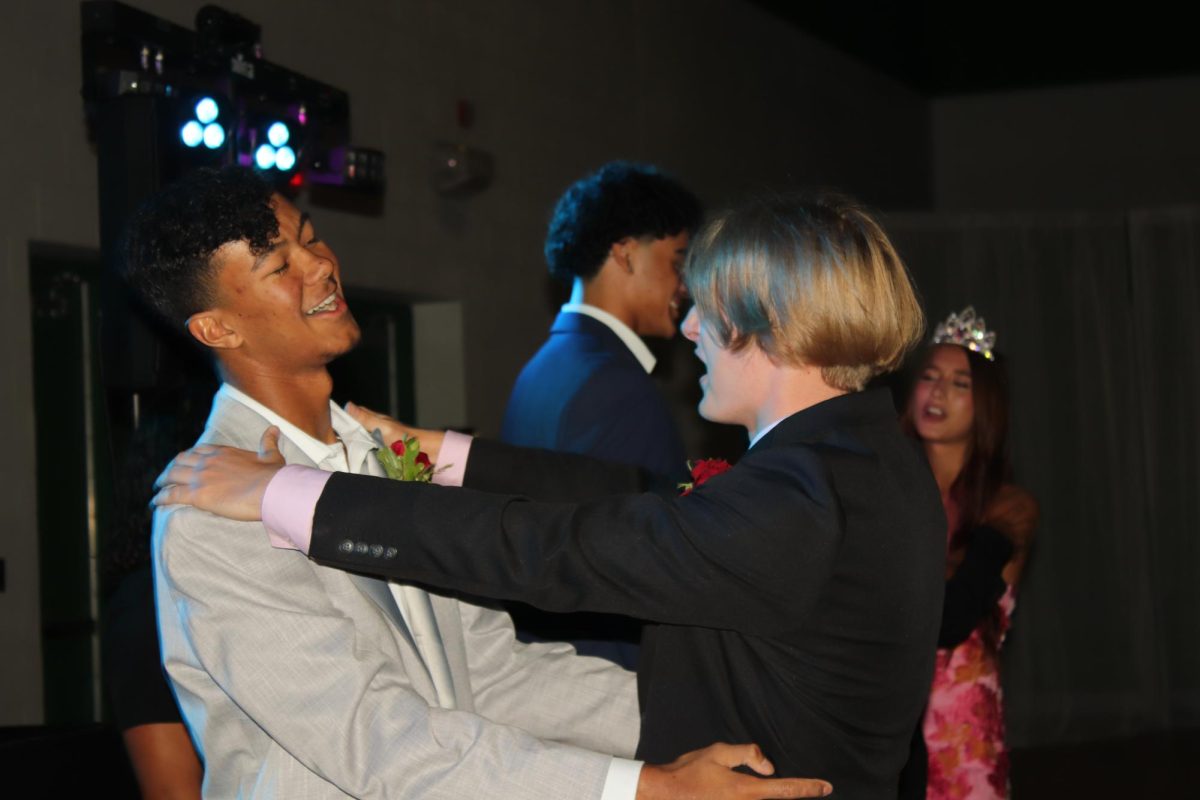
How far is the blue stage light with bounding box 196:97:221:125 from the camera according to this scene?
9.24 ft

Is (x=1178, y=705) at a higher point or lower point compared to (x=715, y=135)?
lower

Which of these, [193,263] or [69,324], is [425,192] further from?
[193,263]

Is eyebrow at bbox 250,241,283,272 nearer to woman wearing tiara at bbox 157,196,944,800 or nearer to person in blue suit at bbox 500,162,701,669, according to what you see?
woman wearing tiara at bbox 157,196,944,800

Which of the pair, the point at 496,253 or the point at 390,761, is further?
the point at 496,253

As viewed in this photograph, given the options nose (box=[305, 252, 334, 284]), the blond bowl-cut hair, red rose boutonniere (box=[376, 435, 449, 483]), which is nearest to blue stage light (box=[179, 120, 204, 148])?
nose (box=[305, 252, 334, 284])

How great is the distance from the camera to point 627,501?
160cm

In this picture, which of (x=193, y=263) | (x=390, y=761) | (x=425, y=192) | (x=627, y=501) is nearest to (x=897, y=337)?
(x=627, y=501)

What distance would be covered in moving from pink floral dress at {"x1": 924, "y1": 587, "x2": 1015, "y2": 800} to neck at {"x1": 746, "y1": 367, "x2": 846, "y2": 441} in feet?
6.04

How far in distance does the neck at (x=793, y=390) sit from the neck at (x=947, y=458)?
6.92ft

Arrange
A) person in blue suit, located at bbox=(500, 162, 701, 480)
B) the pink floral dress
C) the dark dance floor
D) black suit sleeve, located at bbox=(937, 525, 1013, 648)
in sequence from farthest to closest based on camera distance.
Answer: the dark dance floor
the pink floral dress
black suit sleeve, located at bbox=(937, 525, 1013, 648)
person in blue suit, located at bbox=(500, 162, 701, 480)

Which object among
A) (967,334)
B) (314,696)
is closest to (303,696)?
(314,696)

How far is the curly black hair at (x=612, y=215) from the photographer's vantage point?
325 cm

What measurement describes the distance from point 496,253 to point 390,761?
13.8 feet

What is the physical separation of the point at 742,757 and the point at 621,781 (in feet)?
0.49
